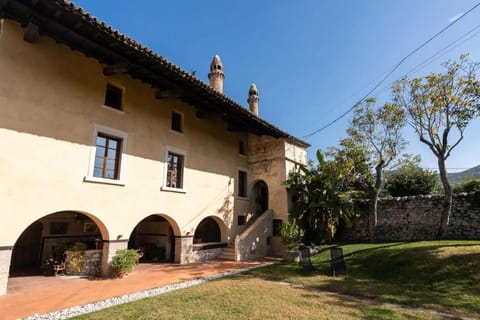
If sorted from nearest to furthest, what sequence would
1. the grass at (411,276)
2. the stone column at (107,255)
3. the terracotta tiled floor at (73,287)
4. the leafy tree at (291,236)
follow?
the terracotta tiled floor at (73,287), the grass at (411,276), the stone column at (107,255), the leafy tree at (291,236)

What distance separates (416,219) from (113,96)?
18106 mm

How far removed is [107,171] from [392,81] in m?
15.5

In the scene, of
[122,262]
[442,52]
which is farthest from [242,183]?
[442,52]

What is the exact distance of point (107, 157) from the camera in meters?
10.3

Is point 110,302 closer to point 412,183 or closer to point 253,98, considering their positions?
point 253,98

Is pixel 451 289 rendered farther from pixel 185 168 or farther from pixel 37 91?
pixel 37 91

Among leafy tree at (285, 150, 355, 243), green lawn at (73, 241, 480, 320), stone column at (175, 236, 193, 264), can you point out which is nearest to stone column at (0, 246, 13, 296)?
green lawn at (73, 241, 480, 320)

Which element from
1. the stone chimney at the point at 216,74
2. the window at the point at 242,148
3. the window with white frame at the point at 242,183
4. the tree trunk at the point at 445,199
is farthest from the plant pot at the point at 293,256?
the stone chimney at the point at 216,74

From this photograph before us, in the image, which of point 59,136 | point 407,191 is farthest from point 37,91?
point 407,191

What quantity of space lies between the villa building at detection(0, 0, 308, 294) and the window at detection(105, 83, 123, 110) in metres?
0.05

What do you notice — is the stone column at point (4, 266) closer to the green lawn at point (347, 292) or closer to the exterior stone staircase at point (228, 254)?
the green lawn at point (347, 292)

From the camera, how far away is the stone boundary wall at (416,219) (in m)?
13.6

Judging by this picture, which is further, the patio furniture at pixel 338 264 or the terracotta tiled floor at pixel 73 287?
the patio furniture at pixel 338 264

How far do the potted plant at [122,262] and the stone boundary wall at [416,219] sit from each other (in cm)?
1360
